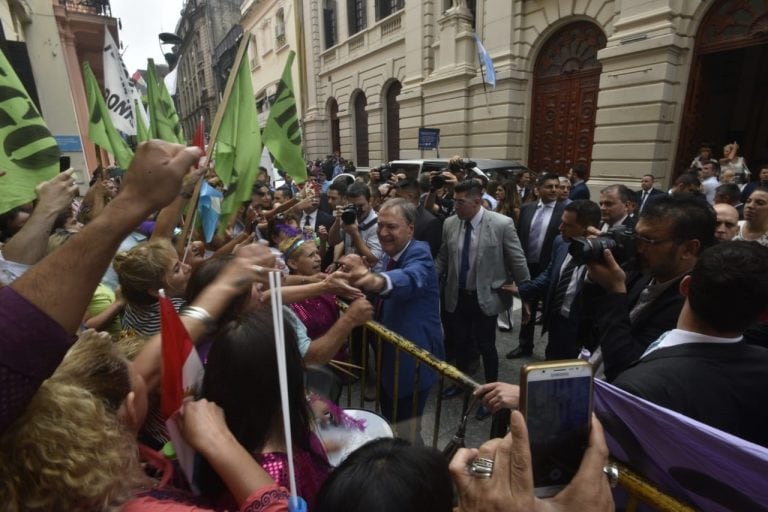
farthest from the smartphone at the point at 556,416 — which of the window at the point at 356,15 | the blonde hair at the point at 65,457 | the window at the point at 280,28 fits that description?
the window at the point at 280,28

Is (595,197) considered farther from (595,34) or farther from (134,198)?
(134,198)

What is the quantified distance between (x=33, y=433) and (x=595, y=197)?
1067 centimetres

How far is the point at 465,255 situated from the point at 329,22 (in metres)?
20.8

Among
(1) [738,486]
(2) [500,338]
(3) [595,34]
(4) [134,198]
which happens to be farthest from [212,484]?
(3) [595,34]

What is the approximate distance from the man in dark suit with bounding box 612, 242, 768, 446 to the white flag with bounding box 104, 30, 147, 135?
5.23 m

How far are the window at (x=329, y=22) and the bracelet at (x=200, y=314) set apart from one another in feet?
72.4

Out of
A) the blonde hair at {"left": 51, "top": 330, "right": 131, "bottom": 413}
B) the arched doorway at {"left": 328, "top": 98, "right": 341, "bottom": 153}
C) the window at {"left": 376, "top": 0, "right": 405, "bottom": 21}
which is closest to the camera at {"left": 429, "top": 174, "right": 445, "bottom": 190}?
the blonde hair at {"left": 51, "top": 330, "right": 131, "bottom": 413}

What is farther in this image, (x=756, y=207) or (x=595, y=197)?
(x=595, y=197)

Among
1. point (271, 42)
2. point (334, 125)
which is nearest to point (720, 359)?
point (334, 125)

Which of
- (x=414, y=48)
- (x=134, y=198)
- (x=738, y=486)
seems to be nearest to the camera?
(x=134, y=198)

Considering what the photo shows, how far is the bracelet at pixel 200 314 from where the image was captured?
1.30 m

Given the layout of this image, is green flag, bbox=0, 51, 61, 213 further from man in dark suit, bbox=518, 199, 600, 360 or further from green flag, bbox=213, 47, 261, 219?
man in dark suit, bbox=518, 199, 600, 360

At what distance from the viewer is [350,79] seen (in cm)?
1909

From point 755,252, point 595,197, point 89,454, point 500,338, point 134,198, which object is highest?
point 134,198
